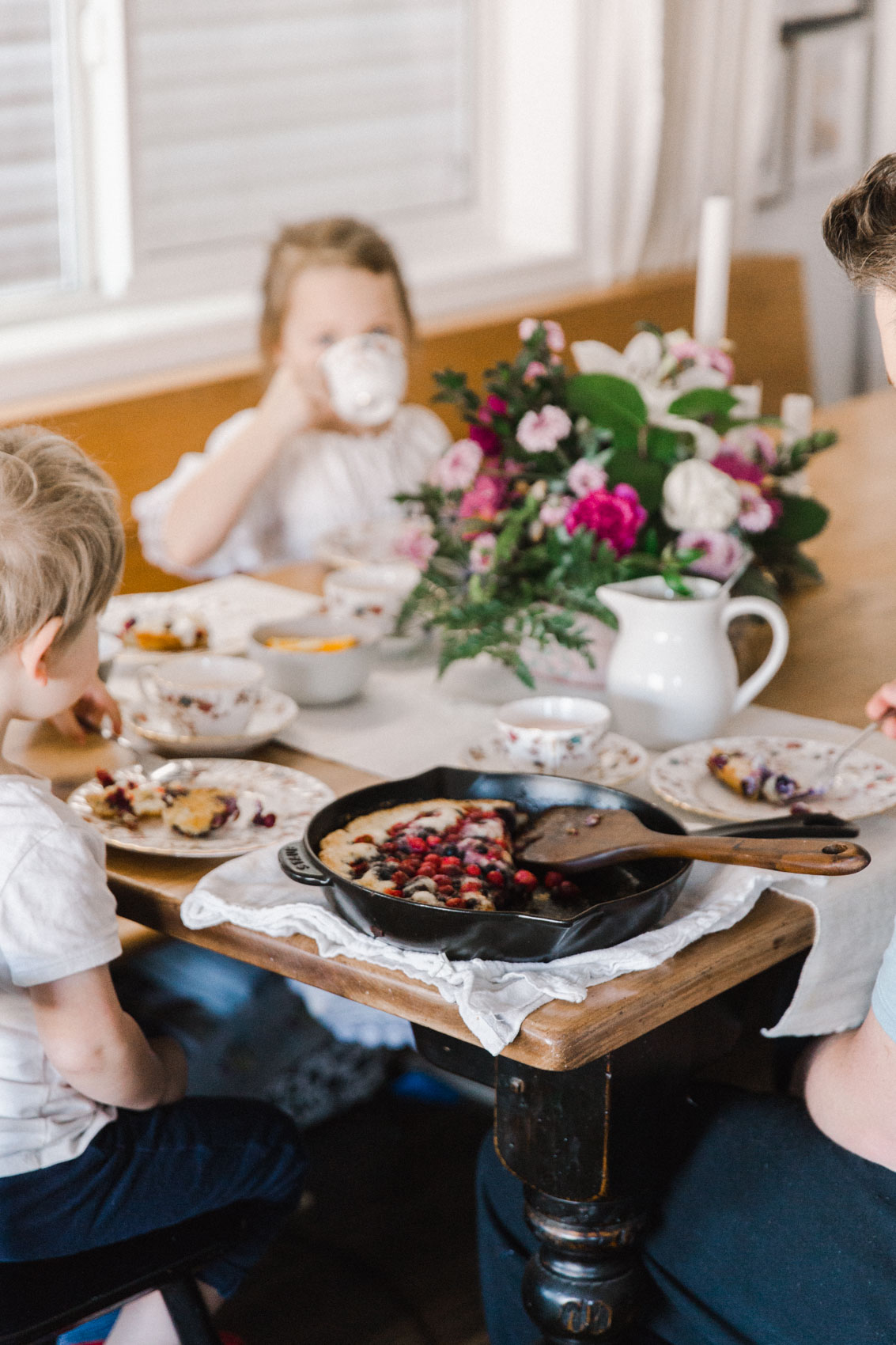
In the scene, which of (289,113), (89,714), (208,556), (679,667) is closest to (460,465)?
(679,667)

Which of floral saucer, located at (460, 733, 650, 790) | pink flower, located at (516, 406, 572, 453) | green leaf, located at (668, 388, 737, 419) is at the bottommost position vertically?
floral saucer, located at (460, 733, 650, 790)

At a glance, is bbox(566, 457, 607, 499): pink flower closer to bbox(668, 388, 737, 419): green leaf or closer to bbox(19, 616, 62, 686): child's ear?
bbox(668, 388, 737, 419): green leaf

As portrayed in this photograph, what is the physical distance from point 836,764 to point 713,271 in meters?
0.75

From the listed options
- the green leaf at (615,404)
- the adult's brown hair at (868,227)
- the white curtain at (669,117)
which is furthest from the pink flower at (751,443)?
the white curtain at (669,117)

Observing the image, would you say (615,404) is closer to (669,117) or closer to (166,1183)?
(166,1183)

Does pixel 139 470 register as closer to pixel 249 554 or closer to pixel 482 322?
pixel 249 554

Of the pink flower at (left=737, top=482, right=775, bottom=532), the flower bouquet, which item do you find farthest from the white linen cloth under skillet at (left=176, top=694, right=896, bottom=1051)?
the pink flower at (left=737, top=482, right=775, bottom=532)

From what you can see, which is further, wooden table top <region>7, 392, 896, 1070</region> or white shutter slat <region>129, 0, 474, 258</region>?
white shutter slat <region>129, 0, 474, 258</region>

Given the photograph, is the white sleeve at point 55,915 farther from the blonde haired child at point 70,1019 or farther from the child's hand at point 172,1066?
the child's hand at point 172,1066

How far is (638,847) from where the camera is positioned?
1006mm

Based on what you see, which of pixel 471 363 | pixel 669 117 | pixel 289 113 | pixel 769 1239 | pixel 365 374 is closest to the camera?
pixel 769 1239

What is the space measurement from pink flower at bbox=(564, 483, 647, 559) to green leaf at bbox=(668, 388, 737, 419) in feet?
0.50

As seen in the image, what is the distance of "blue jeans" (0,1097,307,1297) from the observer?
42.5 inches

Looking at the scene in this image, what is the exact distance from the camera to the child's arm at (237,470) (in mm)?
2148
